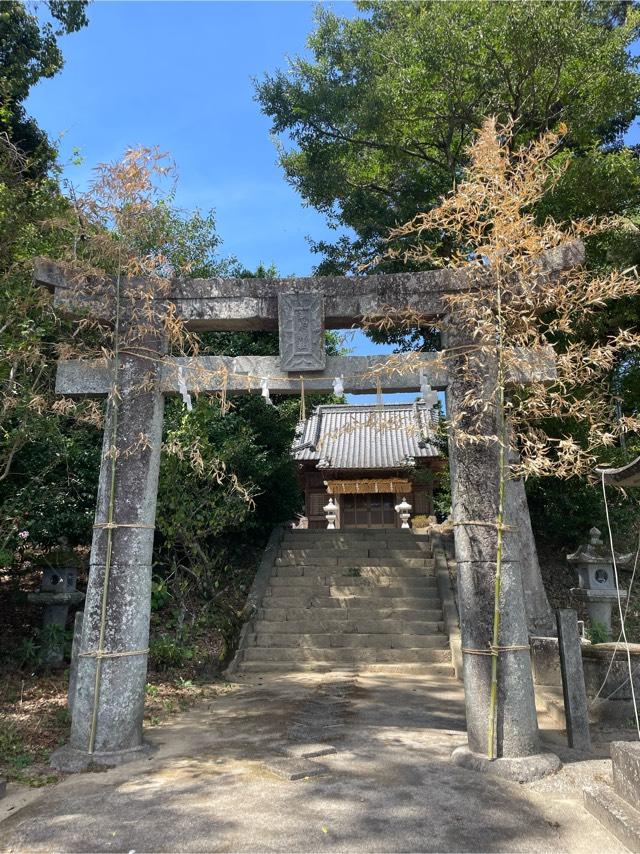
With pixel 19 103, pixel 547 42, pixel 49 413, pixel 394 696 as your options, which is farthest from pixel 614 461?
pixel 19 103

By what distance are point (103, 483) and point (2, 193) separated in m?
3.62


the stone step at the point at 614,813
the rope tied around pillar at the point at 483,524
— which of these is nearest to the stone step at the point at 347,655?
the rope tied around pillar at the point at 483,524

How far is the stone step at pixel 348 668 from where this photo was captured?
353 inches

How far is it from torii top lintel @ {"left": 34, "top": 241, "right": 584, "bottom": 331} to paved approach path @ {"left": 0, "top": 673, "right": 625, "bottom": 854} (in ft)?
11.8

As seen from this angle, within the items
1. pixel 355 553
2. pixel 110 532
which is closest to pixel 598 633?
pixel 355 553

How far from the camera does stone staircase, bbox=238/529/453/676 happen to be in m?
9.45

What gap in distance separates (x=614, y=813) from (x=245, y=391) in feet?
12.9

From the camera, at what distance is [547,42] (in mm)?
9195

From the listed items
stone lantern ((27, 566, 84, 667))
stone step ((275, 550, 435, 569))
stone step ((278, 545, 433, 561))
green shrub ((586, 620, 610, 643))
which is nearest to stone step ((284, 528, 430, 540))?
stone step ((278, 545, 433, 561))

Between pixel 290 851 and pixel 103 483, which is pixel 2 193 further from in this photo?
pixel 290 851

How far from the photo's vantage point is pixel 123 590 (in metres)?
4.87

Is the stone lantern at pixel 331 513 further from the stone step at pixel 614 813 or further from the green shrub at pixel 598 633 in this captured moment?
the stone step at pixel 614 813

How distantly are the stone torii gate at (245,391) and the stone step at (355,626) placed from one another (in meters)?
5.57

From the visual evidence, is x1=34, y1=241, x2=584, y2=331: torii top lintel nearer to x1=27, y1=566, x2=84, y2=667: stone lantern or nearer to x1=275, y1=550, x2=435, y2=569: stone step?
x1=27, y1=566, x2=84, y2=667: stone lantern
